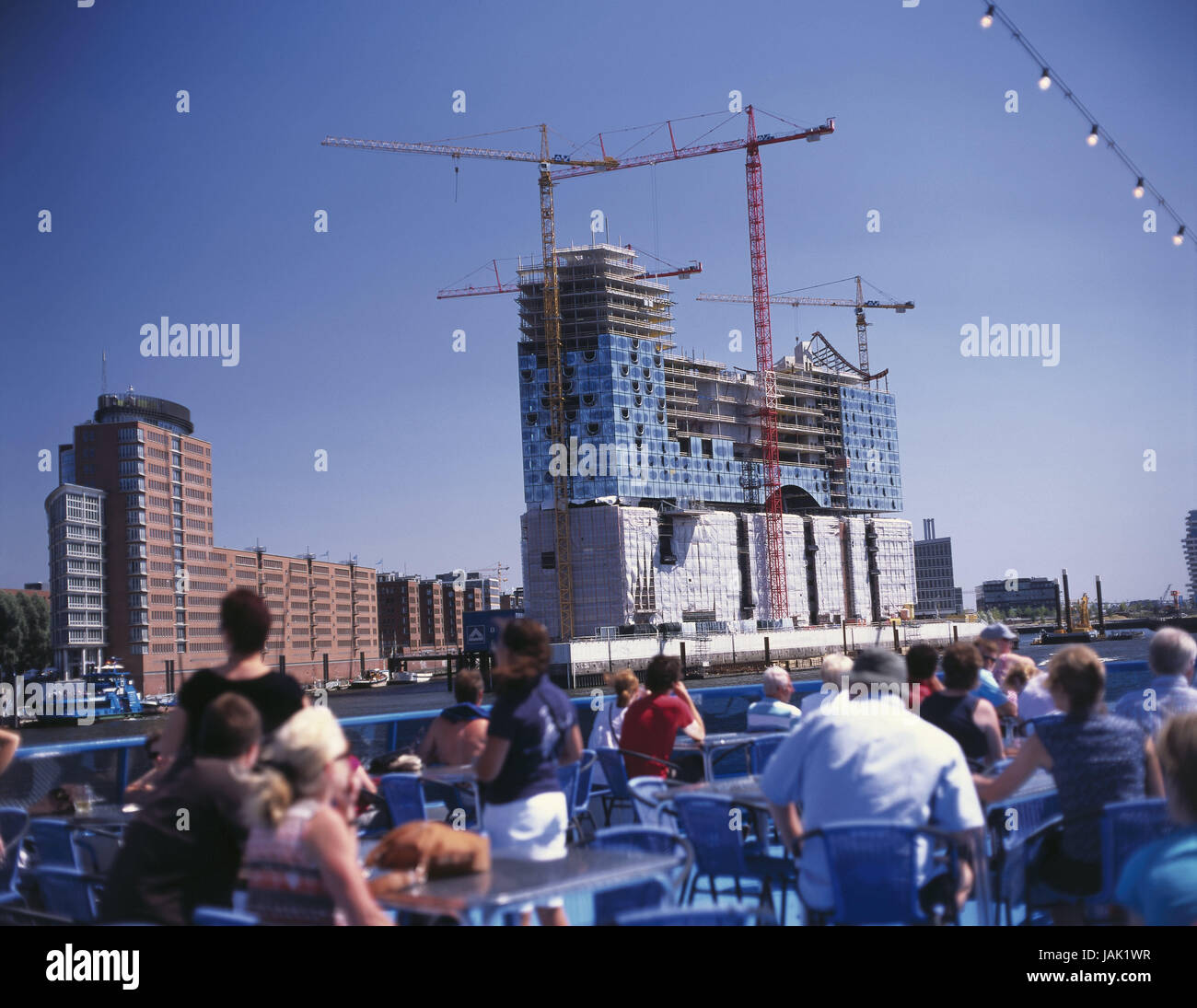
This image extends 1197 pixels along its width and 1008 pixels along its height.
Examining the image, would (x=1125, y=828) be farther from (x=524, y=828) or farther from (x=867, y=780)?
(x=524, y=828)

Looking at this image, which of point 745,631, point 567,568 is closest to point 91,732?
point 567,568

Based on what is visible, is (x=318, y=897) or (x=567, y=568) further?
(x=567, y=568)

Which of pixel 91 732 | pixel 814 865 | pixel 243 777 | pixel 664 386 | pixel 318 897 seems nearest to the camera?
pixel 318 897

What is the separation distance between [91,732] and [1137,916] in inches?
3039

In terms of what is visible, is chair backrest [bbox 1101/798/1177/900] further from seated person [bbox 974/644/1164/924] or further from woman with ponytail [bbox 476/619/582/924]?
woman with ponytail [bbox 476/619/582/924]

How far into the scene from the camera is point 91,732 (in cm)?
7094

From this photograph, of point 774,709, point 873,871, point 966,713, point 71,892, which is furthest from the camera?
point 774,709

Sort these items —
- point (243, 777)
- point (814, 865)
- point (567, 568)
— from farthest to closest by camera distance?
point (567, 568), point (814, 865), point (243, 777)

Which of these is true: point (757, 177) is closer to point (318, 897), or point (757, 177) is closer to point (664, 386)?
point (664, 386)

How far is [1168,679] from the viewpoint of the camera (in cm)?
562

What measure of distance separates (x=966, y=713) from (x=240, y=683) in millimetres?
3620

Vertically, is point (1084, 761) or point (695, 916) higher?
point (1084, 761)

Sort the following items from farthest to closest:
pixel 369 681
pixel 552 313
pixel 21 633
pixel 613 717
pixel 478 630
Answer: pixel 369 681, pixel 552 313, pixel 21 633, pixel 478 630, pixel 613 717

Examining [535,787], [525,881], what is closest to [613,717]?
[535,787]
